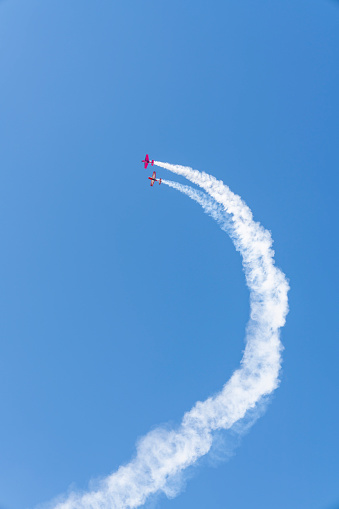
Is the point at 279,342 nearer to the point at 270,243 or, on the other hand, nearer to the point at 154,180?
the point at 270,243

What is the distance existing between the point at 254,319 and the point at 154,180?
2445 cm

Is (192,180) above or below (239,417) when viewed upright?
above

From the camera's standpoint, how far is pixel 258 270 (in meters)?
39.3

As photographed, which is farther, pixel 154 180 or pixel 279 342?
pixel 154 180

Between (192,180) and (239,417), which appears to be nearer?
(239,417)

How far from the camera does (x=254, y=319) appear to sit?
38.9 meters

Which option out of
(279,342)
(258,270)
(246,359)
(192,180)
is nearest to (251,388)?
(246,359)

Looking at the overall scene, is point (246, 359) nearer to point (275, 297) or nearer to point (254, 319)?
A: point (254, 319)

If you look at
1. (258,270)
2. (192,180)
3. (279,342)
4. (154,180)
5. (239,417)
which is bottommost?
(239,417)

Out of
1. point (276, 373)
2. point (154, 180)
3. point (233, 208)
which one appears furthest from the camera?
point (154, 180)

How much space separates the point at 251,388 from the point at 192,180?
29219mm

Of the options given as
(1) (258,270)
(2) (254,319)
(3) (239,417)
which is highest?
(1) (258,270)

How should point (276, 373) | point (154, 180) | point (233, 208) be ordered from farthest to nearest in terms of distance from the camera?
point (154, 180) < point (233, 208) < point (276, 373)

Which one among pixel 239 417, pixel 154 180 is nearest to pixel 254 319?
pixel 239 417
